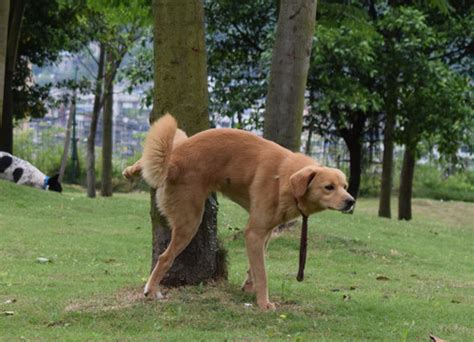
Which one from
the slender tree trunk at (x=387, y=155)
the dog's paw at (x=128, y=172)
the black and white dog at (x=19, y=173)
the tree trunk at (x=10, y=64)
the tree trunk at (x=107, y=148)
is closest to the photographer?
the dog's paw at (x=128, y=172)

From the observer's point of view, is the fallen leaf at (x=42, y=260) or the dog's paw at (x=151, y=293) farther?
the fallen leaf at (x=42, y=260)

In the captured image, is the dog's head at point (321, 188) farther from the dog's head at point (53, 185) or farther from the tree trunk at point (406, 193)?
the tree trunk at point (406, 193)

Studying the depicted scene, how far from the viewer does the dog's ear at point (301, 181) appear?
587 cm

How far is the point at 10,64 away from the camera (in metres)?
18.1

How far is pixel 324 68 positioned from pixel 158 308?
11522 mm

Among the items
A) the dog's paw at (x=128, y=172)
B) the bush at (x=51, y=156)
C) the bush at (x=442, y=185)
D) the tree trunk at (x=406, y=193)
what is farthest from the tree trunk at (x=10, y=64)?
the bush at (x=442, y=185)

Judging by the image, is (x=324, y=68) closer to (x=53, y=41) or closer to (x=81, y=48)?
(x=53, y=41)

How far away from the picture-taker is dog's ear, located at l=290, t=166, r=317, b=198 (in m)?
5.87

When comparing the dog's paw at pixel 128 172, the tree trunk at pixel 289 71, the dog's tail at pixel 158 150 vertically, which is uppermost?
the tree trunk at pixel 289 71

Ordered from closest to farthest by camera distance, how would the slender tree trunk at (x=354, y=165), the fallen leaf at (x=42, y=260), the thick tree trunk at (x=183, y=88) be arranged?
the thick tree trunk at (x=183, y=88), the fallen leaf at (x=42, y=260), the slender tree trunk at (x=354, y=165)

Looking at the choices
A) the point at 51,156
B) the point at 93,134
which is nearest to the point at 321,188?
the point at 93,134

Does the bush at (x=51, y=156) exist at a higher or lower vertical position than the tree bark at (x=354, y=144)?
lower

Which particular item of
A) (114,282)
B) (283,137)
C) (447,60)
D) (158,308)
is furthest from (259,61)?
(158,308)

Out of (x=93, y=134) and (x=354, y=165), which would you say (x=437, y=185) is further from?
(x=93, y=134)
